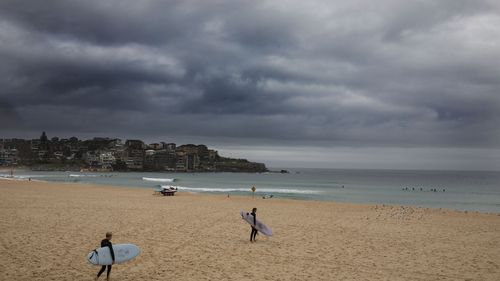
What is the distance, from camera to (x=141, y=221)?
22469mm

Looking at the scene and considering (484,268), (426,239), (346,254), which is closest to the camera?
(484,268)

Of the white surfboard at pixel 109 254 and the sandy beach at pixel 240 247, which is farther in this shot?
the sandy beach at pixel 240 247

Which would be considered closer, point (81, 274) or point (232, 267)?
point (81, 274)

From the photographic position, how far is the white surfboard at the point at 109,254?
10.7 m

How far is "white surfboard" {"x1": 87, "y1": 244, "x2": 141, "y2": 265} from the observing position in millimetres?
10695

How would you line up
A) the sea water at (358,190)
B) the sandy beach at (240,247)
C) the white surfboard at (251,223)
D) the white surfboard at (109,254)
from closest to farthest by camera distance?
the white surfboard at (109,254) < the sandy beach at (240,247) < the white surfboard at (251,223) < the sea water at (358,190)

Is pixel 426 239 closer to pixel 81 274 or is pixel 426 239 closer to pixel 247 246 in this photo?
pixel 247 246

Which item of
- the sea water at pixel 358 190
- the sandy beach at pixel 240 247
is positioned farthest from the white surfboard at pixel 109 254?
the sea water at pixel 358 190

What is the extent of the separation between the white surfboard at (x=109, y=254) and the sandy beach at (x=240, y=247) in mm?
574

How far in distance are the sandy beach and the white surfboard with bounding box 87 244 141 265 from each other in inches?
22.6

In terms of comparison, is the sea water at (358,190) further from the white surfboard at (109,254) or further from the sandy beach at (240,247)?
the white surfboard at (109,254)

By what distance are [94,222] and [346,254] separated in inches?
499

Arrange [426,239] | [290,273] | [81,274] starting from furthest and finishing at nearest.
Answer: [426,239] → [290,273] → [81,274]

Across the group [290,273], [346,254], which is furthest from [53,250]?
[346,254]
